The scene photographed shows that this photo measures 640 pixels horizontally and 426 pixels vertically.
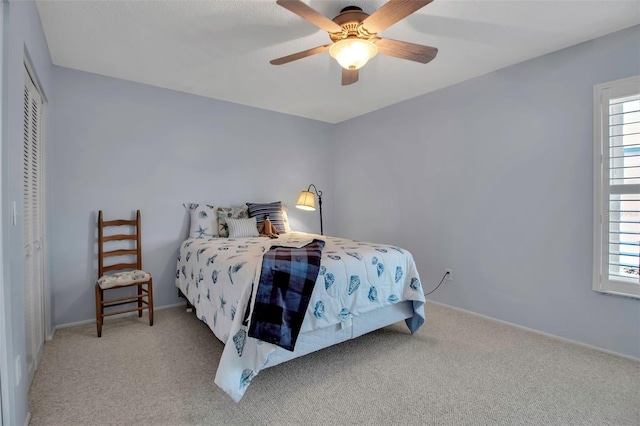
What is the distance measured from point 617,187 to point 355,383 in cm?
240

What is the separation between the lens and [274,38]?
2.46 m

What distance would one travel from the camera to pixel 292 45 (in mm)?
2572

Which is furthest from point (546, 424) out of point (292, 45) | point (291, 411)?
point (292, 45)

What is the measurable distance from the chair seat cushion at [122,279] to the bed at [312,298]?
41cm

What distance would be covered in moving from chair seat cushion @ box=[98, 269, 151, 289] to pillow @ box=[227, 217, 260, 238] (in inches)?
37.1

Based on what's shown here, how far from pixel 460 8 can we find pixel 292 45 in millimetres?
1240

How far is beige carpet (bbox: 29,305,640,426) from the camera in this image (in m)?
1.73

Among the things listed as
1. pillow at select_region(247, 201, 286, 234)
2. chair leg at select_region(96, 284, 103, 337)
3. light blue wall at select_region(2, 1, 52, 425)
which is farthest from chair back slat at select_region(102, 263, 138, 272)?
light blue wall at select_region(2, 1, 52, 425)

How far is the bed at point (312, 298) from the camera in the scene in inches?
73.9

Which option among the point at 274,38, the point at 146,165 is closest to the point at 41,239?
the point at 146,165

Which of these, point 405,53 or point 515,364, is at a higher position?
point 405,53

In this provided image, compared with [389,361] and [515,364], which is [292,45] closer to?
[389,361]

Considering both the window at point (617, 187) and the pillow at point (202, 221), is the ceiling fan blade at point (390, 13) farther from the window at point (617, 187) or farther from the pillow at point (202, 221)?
the pillow at point (202, 221)

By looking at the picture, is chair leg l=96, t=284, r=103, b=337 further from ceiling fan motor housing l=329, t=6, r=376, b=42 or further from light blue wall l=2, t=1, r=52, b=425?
ceiling fan motor housing l=329, t=6, r=376, b=42
